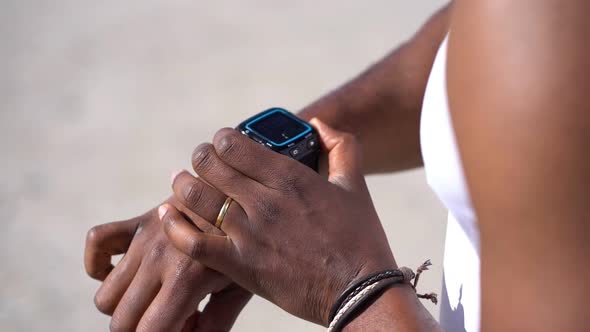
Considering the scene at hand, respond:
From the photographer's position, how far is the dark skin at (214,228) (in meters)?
1.11

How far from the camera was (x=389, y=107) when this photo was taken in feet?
4.49

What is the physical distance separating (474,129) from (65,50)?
234 centimetres

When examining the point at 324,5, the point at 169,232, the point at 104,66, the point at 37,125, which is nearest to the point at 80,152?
the point at 37,125

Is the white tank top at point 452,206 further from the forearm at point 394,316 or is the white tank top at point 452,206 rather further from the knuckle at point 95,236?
the knuckle at point 95,236

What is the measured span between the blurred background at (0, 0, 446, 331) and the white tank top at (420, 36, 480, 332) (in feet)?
3.26

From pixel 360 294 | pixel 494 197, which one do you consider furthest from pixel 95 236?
pixel 494 197

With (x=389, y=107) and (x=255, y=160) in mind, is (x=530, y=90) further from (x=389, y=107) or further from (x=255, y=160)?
(x=389, y=107)


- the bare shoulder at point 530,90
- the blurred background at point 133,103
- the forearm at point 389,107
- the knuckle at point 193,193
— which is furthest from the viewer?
the blurred background at point 133,103

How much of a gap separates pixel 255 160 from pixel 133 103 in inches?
70.3

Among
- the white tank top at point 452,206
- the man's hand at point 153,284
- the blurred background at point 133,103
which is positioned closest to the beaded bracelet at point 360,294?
the white tank top at point 452,206

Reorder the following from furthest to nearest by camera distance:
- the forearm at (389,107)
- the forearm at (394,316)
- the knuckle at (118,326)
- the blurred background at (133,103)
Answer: the blurred background at (133,103), the forearm at (389,107), the knuckle at (118,326), the forearm at (394,316)

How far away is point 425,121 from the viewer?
112 cm

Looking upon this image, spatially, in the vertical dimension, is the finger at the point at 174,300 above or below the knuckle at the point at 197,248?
below

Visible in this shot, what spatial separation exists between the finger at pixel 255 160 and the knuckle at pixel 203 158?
0.04ft
